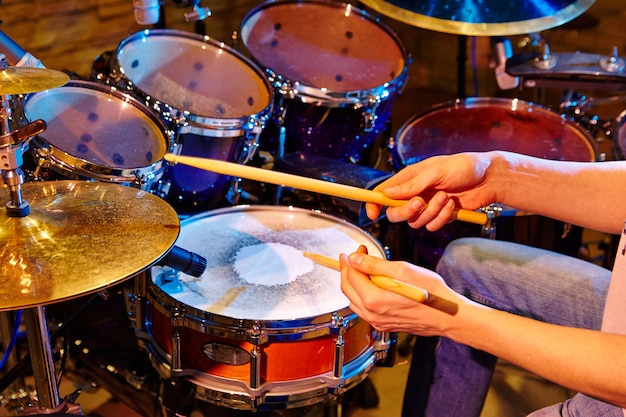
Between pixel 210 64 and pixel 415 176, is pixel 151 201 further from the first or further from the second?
pixel 210 64

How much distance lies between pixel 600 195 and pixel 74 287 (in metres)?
0.92

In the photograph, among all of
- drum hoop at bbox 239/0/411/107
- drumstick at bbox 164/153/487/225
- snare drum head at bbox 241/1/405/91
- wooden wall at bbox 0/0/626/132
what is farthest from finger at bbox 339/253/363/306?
wooden wall at bbox 0/0/626/132

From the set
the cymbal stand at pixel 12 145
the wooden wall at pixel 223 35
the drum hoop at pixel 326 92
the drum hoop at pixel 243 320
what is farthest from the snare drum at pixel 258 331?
the wooden wall at pixel 223 35

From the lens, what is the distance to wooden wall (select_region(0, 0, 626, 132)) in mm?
2410

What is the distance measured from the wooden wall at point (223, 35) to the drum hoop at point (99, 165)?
0.81 metres

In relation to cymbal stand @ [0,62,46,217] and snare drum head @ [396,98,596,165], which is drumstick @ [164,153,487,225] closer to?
cymbal stand @ [0,62,46,217]


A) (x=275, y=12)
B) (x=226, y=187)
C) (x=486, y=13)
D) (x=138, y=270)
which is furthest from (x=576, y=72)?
(x=138, y=270)

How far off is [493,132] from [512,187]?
859 mm

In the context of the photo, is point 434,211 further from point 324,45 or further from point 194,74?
point 324,45

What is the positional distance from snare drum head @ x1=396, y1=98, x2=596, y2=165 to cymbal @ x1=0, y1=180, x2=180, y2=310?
2.96ft

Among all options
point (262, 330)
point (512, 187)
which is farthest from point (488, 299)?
point (262, 330)

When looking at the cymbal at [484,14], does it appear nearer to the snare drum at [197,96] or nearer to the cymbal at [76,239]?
the snare drum at [197,96]

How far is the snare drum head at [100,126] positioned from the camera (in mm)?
1607

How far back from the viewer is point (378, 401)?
1960 mm
